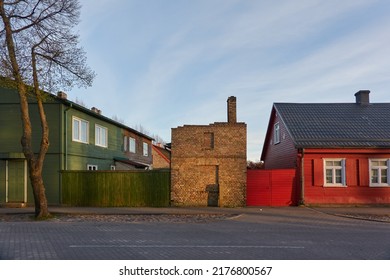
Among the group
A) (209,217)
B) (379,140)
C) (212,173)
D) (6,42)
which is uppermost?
(6,42)

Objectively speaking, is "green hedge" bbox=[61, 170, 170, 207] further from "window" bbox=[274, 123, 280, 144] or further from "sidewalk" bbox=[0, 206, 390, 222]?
"window" bbox=[274, 123, 280, 144]

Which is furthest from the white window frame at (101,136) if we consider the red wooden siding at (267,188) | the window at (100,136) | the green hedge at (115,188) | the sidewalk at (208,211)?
the red wooden siding at (267,188)

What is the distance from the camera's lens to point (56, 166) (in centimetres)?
2272

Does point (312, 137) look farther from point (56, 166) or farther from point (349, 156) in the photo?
point (56, 166)

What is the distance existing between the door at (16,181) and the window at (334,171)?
16355mm

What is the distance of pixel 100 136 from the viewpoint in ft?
95.3

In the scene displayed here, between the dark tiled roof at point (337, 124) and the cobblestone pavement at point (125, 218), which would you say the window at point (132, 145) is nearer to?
the dark tiled roof at point (337, 124)

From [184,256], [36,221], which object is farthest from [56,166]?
[184,256]

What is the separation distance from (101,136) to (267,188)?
1253 cm

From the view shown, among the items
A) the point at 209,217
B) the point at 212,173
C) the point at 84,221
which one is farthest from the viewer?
the point at 212,173

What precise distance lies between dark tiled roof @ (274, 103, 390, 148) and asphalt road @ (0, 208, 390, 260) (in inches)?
244

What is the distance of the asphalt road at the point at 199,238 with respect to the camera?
9.10 metres

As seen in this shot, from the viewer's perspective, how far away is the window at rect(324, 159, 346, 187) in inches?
916

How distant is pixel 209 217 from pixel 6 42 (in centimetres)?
1141
